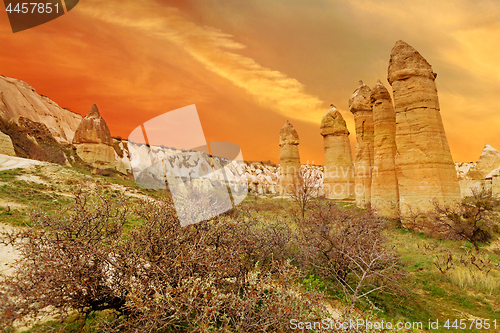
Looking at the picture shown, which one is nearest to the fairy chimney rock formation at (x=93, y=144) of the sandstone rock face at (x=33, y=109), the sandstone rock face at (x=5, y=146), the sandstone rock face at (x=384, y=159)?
the sandstone rock face at (x=33, y=109)

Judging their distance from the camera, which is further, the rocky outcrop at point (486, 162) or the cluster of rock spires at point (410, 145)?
the rocky outcrop at point (486, 162)

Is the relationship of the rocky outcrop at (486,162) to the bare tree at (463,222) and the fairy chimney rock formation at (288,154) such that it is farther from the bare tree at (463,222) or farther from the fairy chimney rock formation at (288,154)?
the bare tree at (463,222)

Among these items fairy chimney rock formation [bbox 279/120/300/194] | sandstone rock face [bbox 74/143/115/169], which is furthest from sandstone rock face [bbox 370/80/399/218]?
sandstone rock face [bbox 74/143/115/169]

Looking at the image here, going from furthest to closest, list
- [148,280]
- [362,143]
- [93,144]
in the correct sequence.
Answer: [93,144] < [362,143] < [148,280]

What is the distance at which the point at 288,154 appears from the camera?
34.8 m

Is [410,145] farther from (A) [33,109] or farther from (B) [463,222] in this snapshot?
(A) [33,109]

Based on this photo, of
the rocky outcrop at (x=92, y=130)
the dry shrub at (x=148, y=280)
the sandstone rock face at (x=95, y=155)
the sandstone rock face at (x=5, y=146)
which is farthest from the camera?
the rocky outcrop at (x=92, y=130)

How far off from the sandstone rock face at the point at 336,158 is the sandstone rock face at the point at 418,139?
10.5m

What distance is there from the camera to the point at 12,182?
43.8ft

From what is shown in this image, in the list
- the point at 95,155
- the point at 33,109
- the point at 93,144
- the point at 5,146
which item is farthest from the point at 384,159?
the point at 33,109

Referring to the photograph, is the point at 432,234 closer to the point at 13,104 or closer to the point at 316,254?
the point at 316,254

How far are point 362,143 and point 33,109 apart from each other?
53.2m

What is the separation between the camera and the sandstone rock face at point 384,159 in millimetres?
15803

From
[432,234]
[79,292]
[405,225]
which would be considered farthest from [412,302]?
[405,225]
